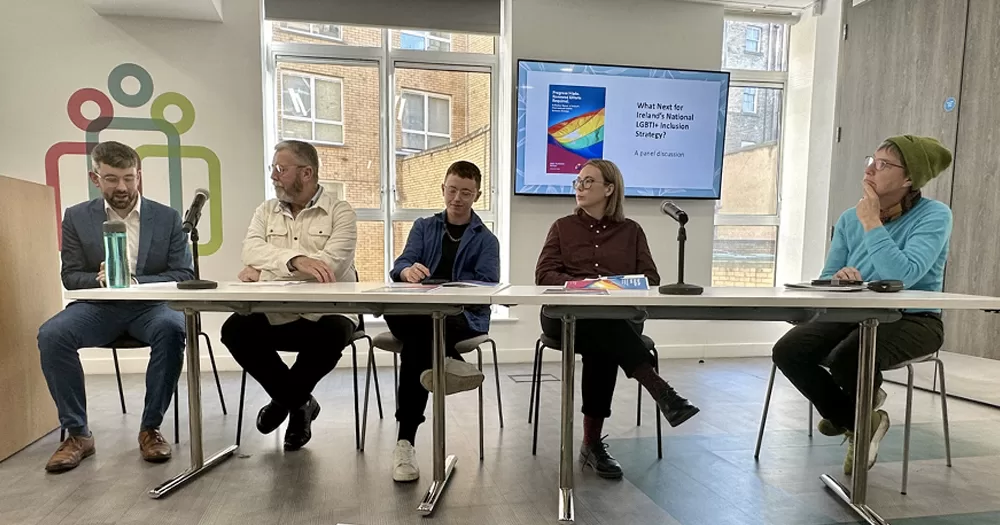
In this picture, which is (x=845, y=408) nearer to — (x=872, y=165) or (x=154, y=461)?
(x=872, y=165)

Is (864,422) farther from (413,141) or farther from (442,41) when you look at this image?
(442,41)

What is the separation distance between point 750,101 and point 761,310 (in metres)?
3.47

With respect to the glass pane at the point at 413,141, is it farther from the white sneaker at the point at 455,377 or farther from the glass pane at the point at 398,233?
the white sneaker at the point at 455,377

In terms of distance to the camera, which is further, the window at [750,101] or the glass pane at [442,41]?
the window at [750,101]

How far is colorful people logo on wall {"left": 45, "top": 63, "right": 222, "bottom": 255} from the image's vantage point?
344 cm

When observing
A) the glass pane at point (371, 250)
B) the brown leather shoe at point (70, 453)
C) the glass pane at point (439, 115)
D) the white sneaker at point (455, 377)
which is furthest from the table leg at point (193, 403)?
the glass pane at point (439, 115)

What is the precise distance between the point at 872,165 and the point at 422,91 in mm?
2938

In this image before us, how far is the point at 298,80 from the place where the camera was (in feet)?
12.7

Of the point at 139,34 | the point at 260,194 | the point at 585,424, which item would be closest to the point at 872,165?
the point at 585,424

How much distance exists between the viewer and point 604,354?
6.41 ft

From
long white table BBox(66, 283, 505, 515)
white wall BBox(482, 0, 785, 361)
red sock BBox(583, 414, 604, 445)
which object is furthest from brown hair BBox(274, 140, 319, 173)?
white wall BBox(482, 0, 785, 361)

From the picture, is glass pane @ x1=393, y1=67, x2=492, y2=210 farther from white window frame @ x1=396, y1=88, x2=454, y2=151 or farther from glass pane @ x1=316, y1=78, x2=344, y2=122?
glass pane @ x1=316, y1=78, x2=344, y2=122

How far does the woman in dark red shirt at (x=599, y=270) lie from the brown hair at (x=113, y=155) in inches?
67.5

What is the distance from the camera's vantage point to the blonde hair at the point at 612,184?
222 centimetres
